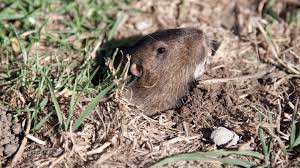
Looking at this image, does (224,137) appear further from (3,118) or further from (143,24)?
(143,24)

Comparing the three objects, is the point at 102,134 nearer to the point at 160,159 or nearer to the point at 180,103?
the point at 160,159

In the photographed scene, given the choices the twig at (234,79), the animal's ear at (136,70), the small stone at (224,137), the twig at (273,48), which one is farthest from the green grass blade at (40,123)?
the twig at (273,48)

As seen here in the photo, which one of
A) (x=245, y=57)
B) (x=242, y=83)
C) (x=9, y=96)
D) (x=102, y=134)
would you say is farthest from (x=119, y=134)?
(x=245, y=57)

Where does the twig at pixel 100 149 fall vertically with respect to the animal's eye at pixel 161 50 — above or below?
below

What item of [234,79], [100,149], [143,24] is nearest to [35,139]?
[100,149]

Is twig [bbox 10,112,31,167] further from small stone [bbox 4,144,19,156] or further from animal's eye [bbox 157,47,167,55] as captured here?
Result: animal's eye [bbox 157,47,167,55]

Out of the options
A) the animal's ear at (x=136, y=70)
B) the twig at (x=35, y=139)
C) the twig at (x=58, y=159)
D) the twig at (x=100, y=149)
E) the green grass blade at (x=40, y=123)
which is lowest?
the twig at (x=58, y=159)

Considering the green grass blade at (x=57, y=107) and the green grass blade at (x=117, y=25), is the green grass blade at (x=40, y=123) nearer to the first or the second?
the green grass blade at (x=57, y=107)
